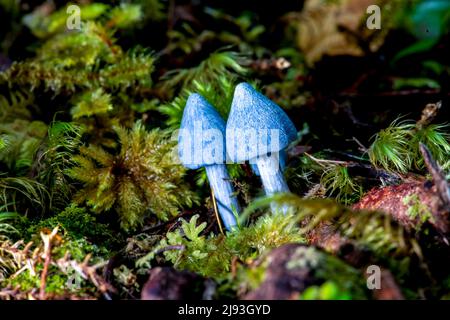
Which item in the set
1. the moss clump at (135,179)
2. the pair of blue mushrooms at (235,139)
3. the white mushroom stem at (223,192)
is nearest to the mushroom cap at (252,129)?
the pair of blue mushrooms at (235,139)

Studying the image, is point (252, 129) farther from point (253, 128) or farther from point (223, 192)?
point (223, 192)

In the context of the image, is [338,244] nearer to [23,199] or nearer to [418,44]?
[23,199]

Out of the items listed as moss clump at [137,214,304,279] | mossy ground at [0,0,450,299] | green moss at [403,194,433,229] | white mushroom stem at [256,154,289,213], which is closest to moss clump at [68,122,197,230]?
mossy ground at [0,0,450,299]

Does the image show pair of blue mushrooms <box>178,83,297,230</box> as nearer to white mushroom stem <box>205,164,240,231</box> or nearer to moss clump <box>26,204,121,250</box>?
white mushroom stem <box>205,164,240,231</box>

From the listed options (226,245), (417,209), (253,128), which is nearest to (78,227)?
(226,245)

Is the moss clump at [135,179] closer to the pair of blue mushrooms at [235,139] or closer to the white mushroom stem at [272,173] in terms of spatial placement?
the pair of blue mushrooms at [235,139]
